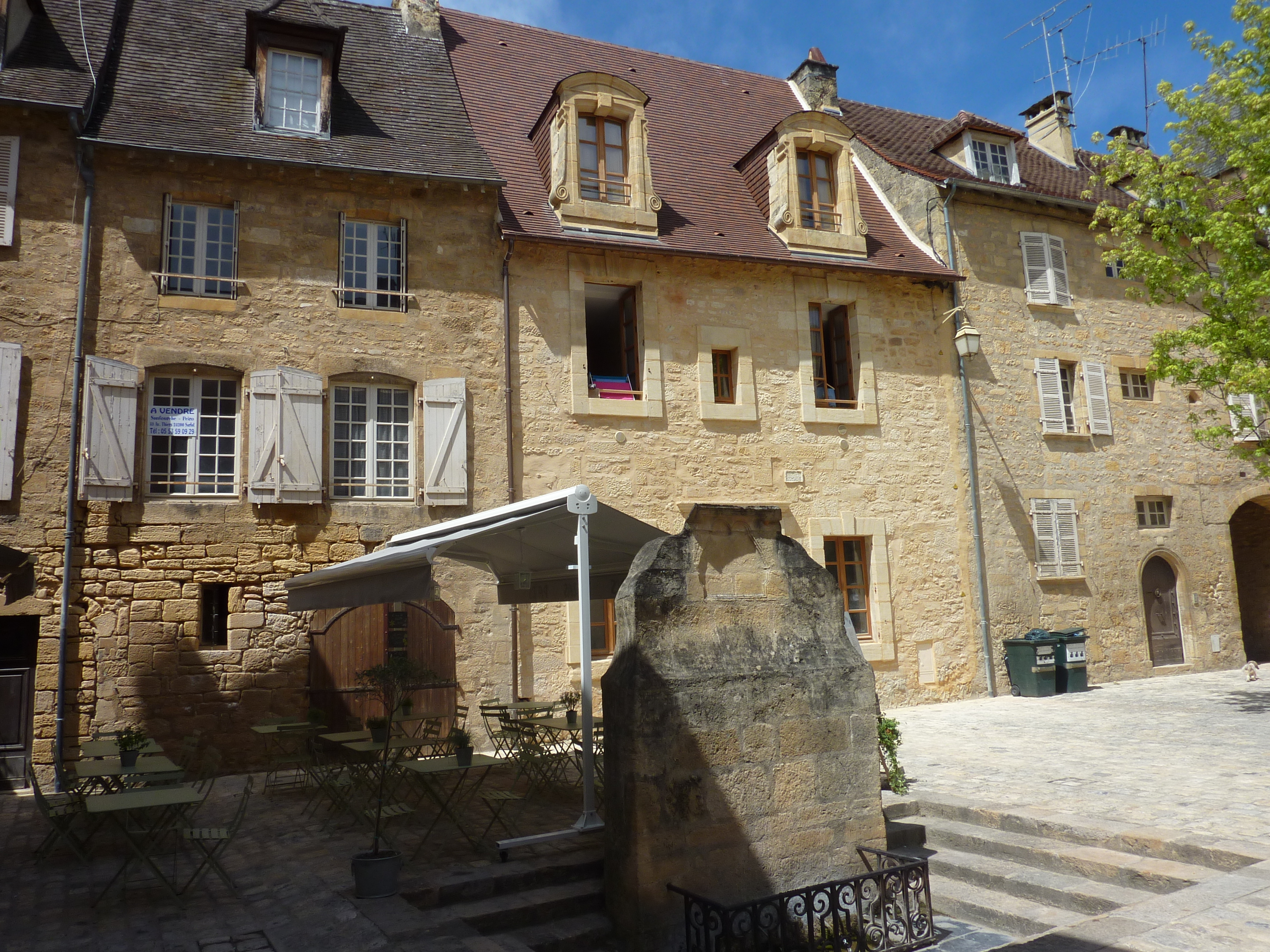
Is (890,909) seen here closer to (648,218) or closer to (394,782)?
(394,782)

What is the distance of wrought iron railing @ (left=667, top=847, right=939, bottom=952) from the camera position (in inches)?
167

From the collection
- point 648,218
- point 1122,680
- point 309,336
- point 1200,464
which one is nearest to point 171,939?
point 309,336

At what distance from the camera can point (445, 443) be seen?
9.89 metres

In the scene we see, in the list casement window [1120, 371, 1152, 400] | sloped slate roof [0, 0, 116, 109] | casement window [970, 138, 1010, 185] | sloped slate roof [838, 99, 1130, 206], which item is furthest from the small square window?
sloped slate roof [0, 0, 116, 109]

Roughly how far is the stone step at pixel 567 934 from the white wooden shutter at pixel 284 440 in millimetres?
5982

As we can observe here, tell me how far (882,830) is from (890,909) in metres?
0.40

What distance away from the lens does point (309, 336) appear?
977 centimetres

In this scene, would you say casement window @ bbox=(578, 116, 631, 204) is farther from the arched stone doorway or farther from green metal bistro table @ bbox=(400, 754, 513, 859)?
the arched stone doorway

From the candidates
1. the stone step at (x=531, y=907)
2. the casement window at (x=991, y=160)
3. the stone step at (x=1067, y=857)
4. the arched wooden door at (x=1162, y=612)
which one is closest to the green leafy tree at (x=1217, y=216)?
the casement window at (x=991, y=160)

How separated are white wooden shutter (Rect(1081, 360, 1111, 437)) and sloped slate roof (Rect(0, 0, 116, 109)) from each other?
13507mm

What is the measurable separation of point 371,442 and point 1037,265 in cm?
1020

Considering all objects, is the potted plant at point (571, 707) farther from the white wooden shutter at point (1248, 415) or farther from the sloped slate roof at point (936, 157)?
the white wooden shutter at point (1248, 415)

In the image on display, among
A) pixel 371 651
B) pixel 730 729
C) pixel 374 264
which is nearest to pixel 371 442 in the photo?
pixel 374 264

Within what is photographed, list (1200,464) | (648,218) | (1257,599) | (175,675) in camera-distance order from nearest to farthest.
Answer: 1. (175,675)
2. (648,218)
3. (1200,464)
4. (1257,599)
